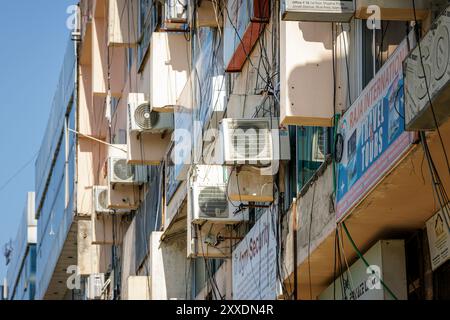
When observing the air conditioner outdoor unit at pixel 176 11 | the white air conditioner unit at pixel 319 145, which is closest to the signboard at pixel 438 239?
the white air conditioner unit at pixel 319 145

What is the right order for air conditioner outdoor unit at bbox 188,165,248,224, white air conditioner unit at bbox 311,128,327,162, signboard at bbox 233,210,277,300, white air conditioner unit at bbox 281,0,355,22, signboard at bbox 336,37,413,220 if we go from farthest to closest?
air conditioner outdoor unit at bbox 188,165,248,224, signboard at bbox 233,210,277,300, white air conditioner unit at bbox 311,128,327,162, white air conditioner unit at bbox 281,0,355,22, signboard at bbox 336,37,413,220

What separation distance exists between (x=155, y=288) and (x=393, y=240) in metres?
11.9

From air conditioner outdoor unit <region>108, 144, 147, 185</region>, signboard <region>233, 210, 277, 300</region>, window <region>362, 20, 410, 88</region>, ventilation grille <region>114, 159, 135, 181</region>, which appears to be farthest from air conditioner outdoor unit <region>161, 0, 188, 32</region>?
window <region>362, 20, 410, 88</region>

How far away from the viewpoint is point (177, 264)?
2480cm

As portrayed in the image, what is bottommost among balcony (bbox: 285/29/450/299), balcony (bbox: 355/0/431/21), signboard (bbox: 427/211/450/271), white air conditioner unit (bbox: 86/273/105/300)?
signboard (bbox: 427/211/450/271)

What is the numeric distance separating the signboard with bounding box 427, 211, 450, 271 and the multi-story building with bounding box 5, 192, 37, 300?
3804 centimetres

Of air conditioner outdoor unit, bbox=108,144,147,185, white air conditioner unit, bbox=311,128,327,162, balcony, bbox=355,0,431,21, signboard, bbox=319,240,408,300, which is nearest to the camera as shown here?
balcony, bbox=355,0,431,21

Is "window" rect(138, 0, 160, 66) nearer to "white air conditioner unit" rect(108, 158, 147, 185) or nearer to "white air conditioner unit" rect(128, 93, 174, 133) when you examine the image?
"white air conditioner unit" rect(128, 93, 174, 133)

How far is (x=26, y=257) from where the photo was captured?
54.9 m

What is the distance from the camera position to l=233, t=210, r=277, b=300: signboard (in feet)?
51.9
